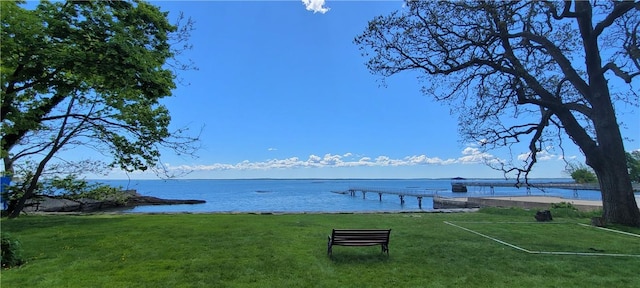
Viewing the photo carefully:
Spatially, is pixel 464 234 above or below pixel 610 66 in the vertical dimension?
below

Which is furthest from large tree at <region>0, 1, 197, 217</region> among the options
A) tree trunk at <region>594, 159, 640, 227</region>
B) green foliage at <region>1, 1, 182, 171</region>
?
tree trunk at <region>594, 159, 640, 227</region>

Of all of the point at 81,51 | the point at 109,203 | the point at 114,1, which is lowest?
the point at 109,203

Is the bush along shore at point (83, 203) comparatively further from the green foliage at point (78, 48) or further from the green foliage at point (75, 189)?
the green foliage at point (78, 48)

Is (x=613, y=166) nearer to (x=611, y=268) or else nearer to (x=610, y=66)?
(x=610, y=66)

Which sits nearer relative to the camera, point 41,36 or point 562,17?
point 41,36

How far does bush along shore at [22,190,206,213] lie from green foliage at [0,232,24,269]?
1168 cm

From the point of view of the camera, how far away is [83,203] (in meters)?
21.2

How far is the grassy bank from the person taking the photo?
238 inches

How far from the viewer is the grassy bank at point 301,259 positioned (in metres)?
6.05

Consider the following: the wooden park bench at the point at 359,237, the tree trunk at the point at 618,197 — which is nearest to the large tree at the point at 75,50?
the wooden park bench at the point at 359,237

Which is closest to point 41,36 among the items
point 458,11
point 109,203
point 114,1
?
point 114,1

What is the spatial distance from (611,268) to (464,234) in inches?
165

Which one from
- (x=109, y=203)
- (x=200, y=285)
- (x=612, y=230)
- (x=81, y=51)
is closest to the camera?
(x=200, y=285)

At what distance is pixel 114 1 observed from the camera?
11844 mm
